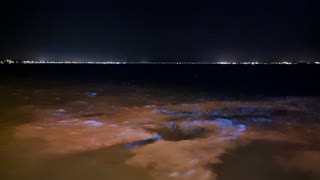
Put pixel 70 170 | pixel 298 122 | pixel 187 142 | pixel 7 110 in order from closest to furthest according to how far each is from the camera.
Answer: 1. pixel 70 170
2. pixel 187 142
3. pixel 298 122
4. pixel 7 110

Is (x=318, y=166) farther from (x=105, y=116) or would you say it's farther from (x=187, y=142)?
(x=105, y=116)

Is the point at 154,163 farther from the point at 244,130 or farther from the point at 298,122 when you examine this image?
the point at 298,122

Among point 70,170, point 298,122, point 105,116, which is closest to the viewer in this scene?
point 70,170

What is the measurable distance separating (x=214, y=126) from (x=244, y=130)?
4.65 ft

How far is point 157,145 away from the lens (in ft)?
42.7

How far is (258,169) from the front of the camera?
10508 millimetres

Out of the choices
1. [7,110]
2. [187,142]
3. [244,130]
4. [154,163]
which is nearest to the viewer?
[154,163]

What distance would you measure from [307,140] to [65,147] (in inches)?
331

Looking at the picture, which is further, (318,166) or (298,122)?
(298,122)

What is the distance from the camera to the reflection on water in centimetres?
1016

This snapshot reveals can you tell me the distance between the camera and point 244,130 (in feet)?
53.0

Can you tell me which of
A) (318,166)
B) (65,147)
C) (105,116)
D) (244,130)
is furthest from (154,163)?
(105,116)

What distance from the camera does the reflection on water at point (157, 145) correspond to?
10156 mm

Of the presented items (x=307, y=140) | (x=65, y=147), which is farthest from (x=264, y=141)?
(x=65, y=147)
